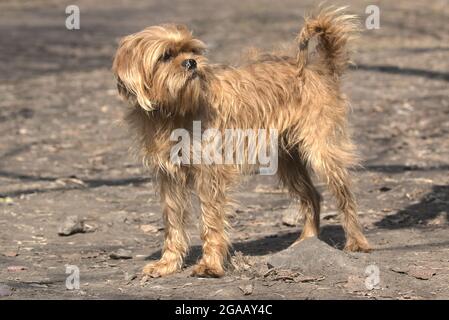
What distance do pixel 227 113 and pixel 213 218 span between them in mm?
767

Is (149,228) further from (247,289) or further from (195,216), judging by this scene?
(247,289)

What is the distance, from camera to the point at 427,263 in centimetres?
705

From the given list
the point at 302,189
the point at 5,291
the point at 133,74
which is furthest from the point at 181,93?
the point at 302,189

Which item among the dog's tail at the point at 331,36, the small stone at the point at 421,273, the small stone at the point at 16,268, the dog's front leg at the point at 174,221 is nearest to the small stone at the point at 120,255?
the dog's front leg at the point at 174,221

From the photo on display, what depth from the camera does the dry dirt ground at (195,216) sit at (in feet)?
22.0

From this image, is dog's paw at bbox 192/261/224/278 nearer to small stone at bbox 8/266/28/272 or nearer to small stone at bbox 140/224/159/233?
small stone at bbox 8/266/28/272

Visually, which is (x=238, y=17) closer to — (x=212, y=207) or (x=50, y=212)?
(x=50, y=212)

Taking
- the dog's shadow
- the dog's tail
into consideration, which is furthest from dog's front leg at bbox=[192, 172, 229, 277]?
the dog's tail

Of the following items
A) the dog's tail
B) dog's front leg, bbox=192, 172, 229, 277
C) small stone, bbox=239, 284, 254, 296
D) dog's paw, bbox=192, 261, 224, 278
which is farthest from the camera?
the dog's tail

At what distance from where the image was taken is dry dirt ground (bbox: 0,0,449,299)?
6703 mm

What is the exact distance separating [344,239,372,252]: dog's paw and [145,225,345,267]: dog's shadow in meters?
0.27

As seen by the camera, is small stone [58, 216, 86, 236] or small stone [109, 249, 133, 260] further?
small stone [58, 216, 86, 236]

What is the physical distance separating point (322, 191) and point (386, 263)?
9.81 ft

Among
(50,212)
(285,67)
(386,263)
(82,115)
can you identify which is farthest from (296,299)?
(82,115)
